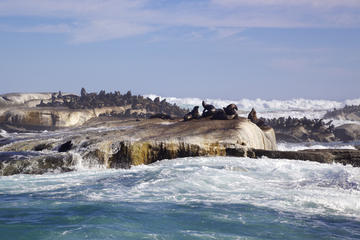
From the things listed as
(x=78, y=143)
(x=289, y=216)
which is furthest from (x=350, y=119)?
(x=289, y=216)

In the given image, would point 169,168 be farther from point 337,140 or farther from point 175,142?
point 337,140

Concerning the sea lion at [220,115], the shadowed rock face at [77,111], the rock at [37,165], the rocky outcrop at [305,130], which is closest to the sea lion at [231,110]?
the sea lion at [220,115]

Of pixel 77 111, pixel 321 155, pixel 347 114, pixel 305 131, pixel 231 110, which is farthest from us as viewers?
pixel 347 114

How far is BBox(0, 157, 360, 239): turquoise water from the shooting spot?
309 inches

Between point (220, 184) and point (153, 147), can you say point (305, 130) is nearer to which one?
point (153, 147)

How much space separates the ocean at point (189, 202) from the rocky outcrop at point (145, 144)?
0.57m

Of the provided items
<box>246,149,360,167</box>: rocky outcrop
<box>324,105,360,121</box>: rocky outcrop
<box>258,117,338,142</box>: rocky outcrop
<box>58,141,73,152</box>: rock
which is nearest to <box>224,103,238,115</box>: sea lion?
<box>246,149,360,167</box>: rocky outcrop

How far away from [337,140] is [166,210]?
102 ft

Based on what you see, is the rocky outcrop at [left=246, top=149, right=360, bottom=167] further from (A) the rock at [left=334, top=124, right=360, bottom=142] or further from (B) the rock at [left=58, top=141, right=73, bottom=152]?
(A) the rock at [left=334, top=124, right=360, bottom=142]

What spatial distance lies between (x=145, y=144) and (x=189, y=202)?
20.0ft

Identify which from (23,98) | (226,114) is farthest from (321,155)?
(23,98)

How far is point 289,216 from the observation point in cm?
877

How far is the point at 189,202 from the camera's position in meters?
9.81

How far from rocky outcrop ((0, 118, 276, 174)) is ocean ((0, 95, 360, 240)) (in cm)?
57
